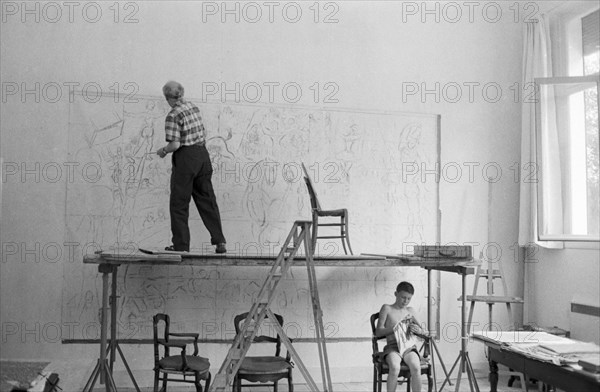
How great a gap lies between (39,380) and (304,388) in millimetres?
3421

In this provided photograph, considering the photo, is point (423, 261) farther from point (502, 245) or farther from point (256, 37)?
point (256, 37)

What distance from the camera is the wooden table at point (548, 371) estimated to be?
10.7ft

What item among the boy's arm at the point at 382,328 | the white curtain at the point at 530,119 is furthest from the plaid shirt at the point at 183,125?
the white curtain at the point at 530,119

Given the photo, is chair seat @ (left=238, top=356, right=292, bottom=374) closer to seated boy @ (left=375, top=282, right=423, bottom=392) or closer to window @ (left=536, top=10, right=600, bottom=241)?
seated boy @ (left=375, top=282, right=423, bottom=392)

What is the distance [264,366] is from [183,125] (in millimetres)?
2058

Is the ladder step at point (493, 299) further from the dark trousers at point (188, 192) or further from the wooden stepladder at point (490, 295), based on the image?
the dark trousers at point (188, 192)

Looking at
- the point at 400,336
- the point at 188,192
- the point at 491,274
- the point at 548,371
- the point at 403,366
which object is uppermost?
the point at 188,192

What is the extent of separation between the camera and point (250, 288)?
21.6 feet

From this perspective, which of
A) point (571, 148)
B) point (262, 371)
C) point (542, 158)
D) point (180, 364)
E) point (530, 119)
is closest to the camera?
point (262, 371)

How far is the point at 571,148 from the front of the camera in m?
6.02

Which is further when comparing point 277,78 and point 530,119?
point 530,119

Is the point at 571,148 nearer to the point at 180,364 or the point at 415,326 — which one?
the point at 415,326

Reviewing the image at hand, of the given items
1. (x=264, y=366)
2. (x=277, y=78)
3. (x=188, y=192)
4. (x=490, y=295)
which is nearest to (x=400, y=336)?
(x=264, y=366)

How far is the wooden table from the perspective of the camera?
3256 millimetres
